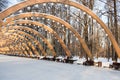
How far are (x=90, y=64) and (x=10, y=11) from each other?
25.5 ft

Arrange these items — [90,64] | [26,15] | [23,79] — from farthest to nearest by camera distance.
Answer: [26,15] < [90,64] < [23,79]

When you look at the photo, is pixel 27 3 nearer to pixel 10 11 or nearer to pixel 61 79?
pixel 10 11

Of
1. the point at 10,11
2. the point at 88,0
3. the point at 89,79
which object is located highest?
the point at 88,0

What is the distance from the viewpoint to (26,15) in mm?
25438

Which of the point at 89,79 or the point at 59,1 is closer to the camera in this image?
the point at 89,79

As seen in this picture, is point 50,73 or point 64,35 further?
point 64,35

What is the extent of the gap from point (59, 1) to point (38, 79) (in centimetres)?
1172

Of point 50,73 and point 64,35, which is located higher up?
point 64,35

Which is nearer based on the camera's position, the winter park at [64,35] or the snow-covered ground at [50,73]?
the snow-covered ground at [50,73]

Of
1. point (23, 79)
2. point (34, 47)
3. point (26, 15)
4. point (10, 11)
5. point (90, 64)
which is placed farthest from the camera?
point (34, 47)

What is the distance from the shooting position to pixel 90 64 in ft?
72.7

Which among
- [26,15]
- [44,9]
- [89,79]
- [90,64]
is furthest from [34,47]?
[89,79]

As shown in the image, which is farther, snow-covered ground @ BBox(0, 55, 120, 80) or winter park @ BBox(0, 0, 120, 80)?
winter park @ BBox(0, 0, 120, 80)

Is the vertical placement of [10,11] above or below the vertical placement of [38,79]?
above
